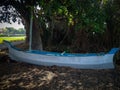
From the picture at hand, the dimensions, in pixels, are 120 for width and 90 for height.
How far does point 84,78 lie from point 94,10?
9.89 feet

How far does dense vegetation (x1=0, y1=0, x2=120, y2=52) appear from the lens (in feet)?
23.4

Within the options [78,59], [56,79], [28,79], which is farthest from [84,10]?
[28,79]

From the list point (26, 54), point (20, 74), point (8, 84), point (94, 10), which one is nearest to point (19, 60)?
point (26, 54)

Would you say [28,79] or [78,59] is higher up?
[78,59]

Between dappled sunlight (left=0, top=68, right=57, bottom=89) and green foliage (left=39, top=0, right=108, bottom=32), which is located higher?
green foliage (left=39, top=0, right=108, bottom=32)

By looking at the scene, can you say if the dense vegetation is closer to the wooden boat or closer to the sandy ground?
the wooden boat

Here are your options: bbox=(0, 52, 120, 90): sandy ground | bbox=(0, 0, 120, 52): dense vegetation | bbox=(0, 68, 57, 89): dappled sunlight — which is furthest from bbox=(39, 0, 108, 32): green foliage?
bbox=(0, 68, 57, 89): dappled sunlight

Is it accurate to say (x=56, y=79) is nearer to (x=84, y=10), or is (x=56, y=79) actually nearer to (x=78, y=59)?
(x=78, y=59)

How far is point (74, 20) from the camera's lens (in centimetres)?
980

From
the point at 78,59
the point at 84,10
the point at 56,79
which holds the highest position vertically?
the point at 84,10

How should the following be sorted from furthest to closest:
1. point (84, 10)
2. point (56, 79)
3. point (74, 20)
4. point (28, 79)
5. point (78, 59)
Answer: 1. point (74, 20)
2. point (78, 59)
3. point (84, 10)
4. point (56, 79)
5. point (28, 79)

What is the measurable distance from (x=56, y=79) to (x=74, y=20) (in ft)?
15.0

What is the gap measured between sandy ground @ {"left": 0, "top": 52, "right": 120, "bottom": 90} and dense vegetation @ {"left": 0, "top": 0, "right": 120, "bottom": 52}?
2.14m

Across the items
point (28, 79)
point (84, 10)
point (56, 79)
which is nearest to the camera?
point (28, 79)
